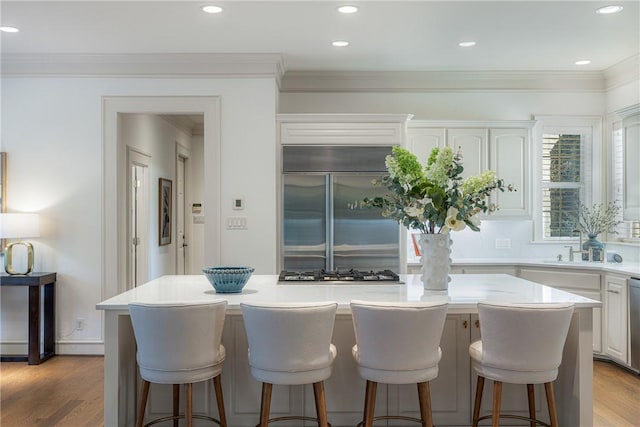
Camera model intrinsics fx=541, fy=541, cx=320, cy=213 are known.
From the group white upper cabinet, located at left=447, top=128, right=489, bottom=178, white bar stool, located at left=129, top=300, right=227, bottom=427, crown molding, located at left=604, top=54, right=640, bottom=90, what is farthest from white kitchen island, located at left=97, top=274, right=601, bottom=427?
crown molding, located at left=604, top=54, right=640, bottom=90

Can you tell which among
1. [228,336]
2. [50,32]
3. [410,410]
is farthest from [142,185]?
[410,410]

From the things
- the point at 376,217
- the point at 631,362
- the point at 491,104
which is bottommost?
the point at 631,362

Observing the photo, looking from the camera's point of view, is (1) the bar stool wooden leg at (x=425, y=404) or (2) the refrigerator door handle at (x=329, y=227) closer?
(1) the bar stool wooden leg at (x=425, y=404)

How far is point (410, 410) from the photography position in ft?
10.0

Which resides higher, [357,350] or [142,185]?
[142,185]

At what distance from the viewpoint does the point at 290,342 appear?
98.0 inches

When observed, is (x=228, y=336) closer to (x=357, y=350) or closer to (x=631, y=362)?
(x=357, y=350)

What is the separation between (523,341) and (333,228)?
8.83 feet

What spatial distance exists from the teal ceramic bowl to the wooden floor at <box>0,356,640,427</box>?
125 centimetres

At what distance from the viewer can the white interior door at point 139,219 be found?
5945mm

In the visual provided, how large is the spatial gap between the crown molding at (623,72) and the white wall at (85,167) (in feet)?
11.0

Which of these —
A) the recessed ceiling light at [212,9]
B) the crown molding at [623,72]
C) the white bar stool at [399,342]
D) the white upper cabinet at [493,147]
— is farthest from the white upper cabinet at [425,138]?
the white bar stool at [399,342]

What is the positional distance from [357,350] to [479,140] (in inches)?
135

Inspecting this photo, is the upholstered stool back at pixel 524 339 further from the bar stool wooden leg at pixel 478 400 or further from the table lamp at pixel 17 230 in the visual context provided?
the table lamp at pixel 17 230
